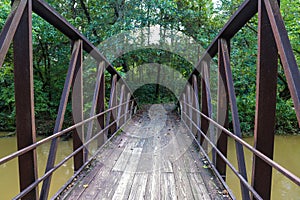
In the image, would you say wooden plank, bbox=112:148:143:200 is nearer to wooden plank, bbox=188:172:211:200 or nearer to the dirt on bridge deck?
the dirt on bridge deck

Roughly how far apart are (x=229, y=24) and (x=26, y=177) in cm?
193

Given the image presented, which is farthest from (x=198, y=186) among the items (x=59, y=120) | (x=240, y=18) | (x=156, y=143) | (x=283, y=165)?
(x=283, y=165)

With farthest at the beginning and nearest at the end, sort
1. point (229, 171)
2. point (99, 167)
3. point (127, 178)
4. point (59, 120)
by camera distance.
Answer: point (229, 171)
point (99, 167)
point (127, 178)
point (59, 120)

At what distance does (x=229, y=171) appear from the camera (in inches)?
214

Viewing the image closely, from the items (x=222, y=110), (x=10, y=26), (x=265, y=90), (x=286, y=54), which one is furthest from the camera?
(x=222, y=110)

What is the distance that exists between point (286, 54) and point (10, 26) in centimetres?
141

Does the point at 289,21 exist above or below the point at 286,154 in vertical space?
above

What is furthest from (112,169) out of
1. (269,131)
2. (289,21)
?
(289,21)

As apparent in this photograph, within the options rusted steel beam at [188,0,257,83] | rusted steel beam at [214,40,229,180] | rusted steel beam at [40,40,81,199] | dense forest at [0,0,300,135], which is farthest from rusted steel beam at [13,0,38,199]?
dense forest at [0,0,300,135]

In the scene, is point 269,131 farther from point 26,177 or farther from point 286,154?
point 286,154

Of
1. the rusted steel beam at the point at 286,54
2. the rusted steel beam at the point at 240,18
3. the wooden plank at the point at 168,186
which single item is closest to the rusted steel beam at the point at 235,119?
the rusted steel beam at the point at 240,18

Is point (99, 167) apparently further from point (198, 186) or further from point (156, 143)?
point (156, 143)

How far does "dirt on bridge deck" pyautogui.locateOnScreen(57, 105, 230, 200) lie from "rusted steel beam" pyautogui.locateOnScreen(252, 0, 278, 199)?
0.79 meters

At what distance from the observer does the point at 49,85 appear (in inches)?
347
